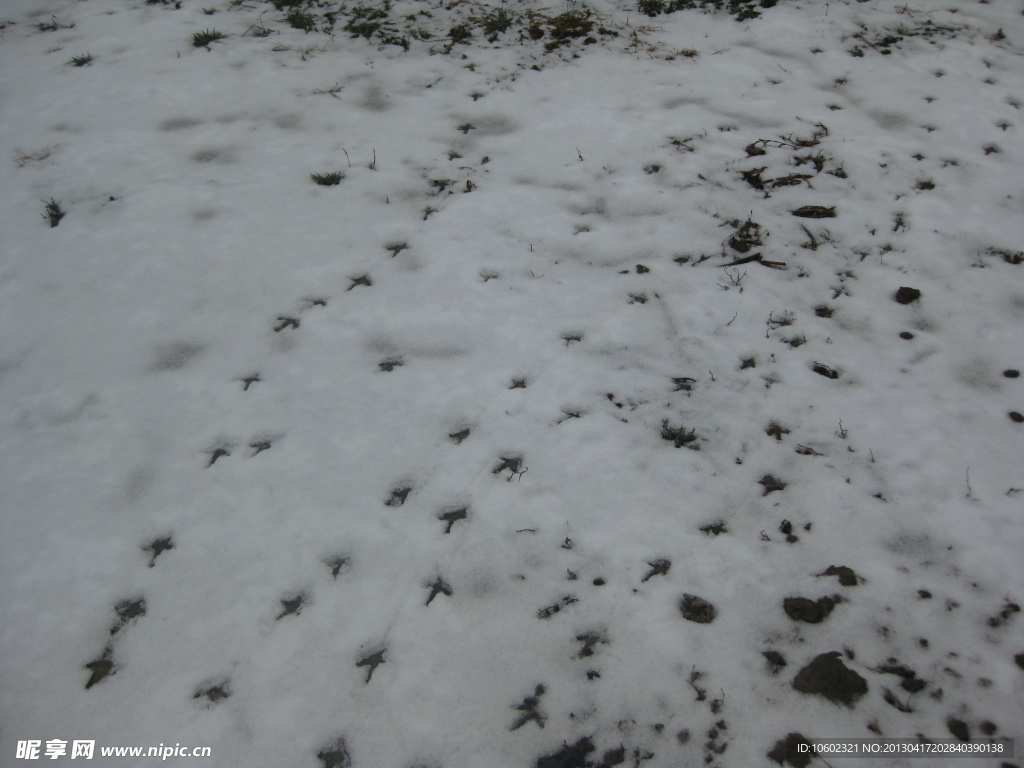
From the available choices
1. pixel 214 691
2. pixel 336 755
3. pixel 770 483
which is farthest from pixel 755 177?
pixel 214 691

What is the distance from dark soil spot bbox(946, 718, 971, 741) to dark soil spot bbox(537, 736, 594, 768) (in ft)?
3.93

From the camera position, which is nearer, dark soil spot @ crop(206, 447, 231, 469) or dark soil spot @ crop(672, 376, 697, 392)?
dark soil spot @ crop(206, 447, 231, 469)

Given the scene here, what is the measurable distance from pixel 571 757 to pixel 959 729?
1296 millimetres

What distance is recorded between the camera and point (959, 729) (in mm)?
1929

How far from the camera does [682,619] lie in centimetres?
225

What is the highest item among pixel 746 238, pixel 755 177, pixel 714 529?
pixel 755 177

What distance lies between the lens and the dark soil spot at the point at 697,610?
88.1 inches

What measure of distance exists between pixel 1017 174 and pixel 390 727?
5.08 m

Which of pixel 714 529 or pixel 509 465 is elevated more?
pixel 509 465

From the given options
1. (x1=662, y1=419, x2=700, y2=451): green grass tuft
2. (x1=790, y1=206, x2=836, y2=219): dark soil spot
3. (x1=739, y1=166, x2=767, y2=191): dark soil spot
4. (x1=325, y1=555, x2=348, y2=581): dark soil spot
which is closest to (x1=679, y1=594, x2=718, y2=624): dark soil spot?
(x1=662, y1=419, x2=700, y2=451): green grass tuft

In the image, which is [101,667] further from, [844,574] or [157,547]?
[844,574]

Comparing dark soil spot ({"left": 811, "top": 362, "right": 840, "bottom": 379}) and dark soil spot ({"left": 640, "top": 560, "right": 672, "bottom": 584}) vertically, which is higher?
dark soil spot ({"left": 811, "top": 362, "right": 840, "bottom": 379})

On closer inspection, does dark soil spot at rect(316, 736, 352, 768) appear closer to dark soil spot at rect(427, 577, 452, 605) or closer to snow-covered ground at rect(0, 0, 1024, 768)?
snow-covered ground at rect(0, 0, 1024, 768)

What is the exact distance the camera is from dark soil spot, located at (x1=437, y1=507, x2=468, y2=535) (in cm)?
257
